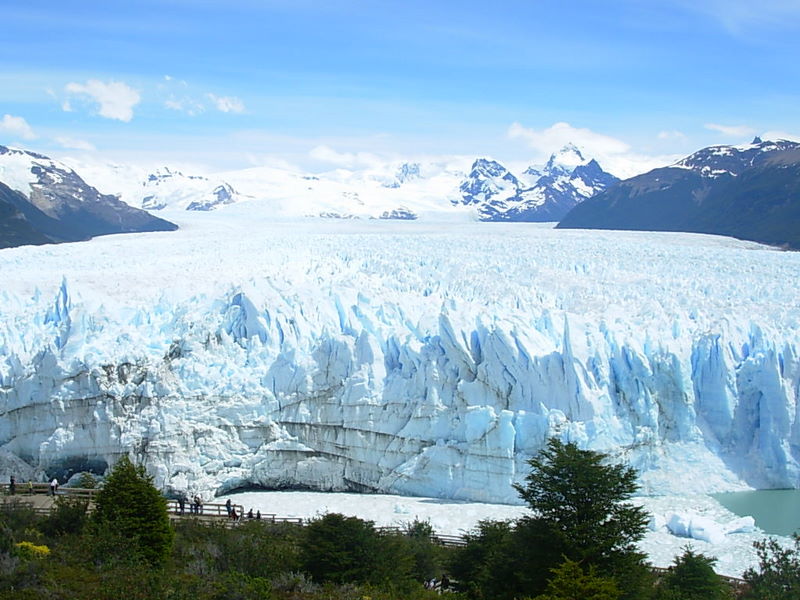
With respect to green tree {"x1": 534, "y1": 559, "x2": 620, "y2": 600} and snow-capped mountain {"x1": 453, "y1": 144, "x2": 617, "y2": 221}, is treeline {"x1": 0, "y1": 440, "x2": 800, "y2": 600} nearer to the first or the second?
green tree {"x1": 534, "y1": 559, "x2": 620, "y2": 600}

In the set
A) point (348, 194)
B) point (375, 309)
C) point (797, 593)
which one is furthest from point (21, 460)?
point (348, 194)

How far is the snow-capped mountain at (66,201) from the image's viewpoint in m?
75.4

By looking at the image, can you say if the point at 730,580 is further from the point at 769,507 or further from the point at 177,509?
the point at 177,509

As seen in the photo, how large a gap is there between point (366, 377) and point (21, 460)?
8125mm

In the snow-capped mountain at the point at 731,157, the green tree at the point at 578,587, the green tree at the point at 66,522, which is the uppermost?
the snow-capped mountain at the point at 731,157

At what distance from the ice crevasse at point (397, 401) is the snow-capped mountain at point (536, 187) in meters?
99.5

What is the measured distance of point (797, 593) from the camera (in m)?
11.8

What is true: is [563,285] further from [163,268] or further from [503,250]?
[163,268]

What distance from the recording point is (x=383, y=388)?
21328 mm

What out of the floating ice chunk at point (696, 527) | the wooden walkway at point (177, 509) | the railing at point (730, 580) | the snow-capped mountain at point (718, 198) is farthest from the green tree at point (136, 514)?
the snow-capped mountain at point (718, 198)

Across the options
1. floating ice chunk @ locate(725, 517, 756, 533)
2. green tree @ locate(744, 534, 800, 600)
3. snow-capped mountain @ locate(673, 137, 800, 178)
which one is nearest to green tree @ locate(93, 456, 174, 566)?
green tree @ locate(744, 534, 800, 600)

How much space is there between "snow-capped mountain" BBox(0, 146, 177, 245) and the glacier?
5054 centimetres

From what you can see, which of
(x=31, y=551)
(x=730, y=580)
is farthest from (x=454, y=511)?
(x=31, y=551)

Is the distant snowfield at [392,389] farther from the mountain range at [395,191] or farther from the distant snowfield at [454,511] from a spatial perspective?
the mountain range at [395,191]
